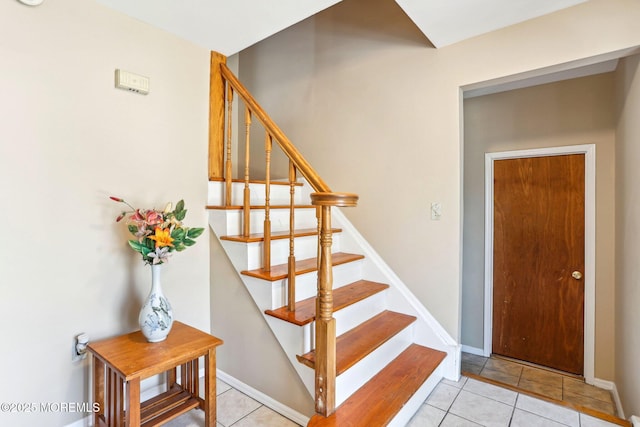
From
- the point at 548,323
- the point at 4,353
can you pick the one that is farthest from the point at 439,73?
the point at 4,353

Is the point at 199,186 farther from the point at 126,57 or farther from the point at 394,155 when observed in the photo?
the point at 394,155

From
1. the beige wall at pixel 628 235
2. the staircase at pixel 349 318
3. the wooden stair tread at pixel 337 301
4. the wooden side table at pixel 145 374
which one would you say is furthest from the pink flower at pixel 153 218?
the beige wall at pixel 628 235

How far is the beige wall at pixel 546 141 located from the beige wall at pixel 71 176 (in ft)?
8.90

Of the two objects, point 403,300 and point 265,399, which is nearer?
point 265,399

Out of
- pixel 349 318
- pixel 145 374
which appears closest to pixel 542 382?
pixel 349 318

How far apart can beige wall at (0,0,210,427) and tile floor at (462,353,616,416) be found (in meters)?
2.73

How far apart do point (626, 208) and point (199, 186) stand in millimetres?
2842

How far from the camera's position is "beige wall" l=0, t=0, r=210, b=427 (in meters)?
1.42

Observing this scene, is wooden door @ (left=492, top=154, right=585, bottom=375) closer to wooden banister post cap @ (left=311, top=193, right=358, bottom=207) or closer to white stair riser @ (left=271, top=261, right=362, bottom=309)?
white stair riser @ (left=271, top=261, right=362, bottom=309)

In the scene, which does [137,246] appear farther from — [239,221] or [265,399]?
[265,399]

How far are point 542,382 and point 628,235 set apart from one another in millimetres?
1481

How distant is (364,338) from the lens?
6.27 ft

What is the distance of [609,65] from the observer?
2.35 m

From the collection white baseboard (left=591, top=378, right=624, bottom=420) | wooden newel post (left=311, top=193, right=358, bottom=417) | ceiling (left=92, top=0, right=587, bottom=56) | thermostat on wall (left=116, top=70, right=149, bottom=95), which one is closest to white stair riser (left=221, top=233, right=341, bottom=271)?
wooden newel post (left=311, top=193, right=358, bottom=417)
